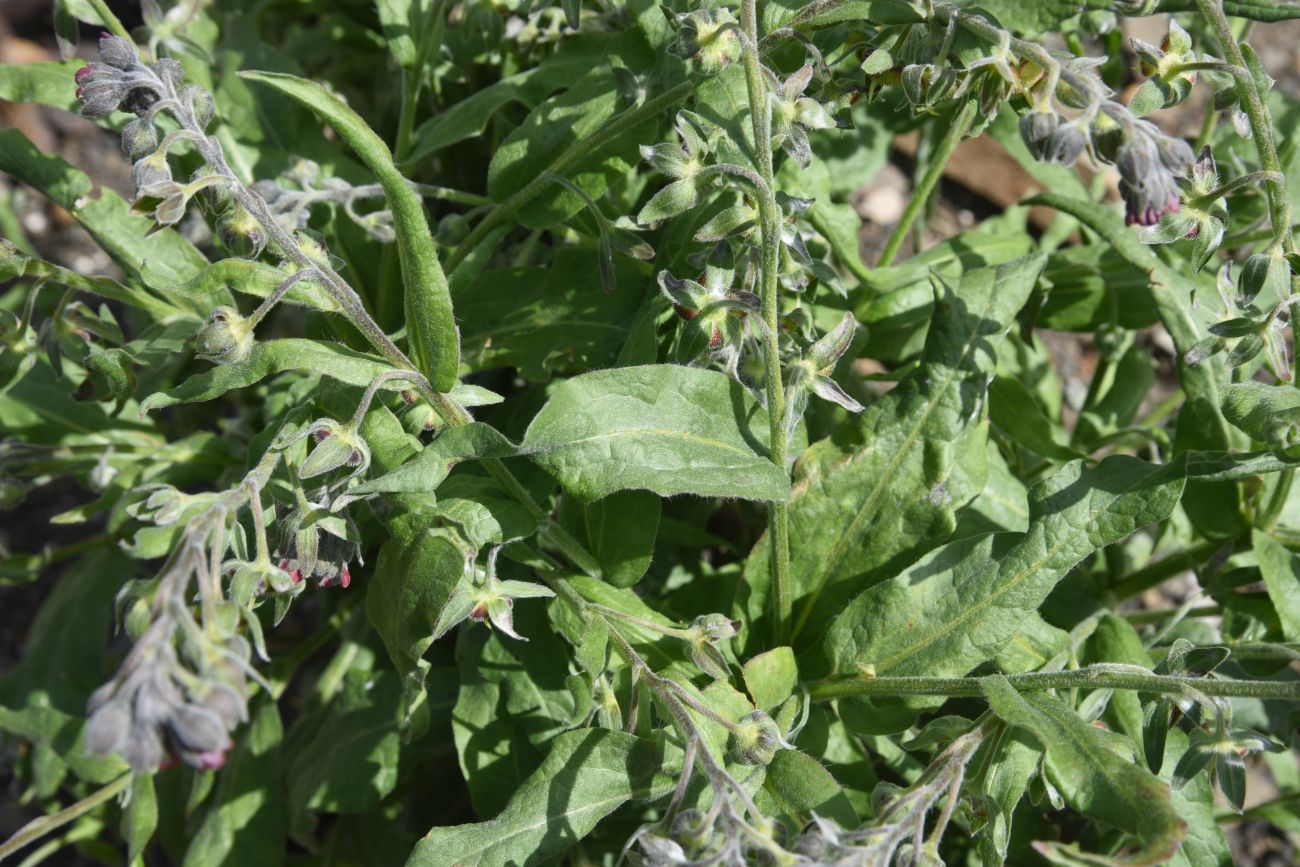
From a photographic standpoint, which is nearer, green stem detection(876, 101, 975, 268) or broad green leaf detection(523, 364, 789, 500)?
broad green leaf detection(523, 364, 789, 500)

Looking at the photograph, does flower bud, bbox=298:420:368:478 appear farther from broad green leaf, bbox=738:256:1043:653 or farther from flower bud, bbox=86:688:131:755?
broad green leaf, bbox=738:256:1043:653

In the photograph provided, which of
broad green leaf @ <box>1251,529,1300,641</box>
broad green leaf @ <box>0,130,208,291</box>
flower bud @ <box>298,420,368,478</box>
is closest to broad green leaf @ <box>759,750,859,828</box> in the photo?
flower bud @ <box>298,420,368,478</box>

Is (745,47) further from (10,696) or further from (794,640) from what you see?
(10,696)

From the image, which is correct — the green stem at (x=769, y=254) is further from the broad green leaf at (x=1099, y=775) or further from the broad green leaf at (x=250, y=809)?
the broad green leaf at (x=250, y=809)

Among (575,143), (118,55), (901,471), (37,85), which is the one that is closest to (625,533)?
(901,471)

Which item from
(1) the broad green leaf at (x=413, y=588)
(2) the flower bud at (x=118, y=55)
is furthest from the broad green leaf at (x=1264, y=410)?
(2) the flower bud at (x=118, y=55)

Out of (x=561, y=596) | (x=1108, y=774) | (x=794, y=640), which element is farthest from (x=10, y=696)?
(x=1108, y=774)

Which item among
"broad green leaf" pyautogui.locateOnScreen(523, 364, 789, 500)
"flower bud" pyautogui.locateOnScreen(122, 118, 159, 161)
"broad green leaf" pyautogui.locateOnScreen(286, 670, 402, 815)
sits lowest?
"broad green leaf" pyautogui.locateOnScreen(286, 670, 402, 815)
